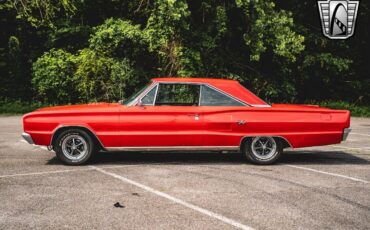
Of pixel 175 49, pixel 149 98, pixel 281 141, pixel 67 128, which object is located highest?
pixel 175 49

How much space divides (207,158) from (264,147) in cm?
127

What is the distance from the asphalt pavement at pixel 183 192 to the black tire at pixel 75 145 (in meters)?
0.19

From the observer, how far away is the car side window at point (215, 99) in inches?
335

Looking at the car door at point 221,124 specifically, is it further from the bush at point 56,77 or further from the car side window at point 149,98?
the bush at point 56,77

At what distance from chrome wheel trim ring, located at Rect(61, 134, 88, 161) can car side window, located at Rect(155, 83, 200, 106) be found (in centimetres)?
150

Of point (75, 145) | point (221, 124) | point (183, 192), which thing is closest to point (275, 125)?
point (221, 124)

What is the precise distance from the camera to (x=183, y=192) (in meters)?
6.38

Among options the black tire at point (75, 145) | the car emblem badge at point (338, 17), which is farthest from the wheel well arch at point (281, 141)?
the car emblem badge at point (338, 17)

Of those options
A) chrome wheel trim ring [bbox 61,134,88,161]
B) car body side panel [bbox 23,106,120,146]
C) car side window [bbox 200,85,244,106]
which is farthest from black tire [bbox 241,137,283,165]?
chrome wheel trim ring [bbox 61,134,88,161]

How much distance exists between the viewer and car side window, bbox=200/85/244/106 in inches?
335

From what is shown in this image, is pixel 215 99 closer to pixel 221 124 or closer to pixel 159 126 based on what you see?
pixel 221 124

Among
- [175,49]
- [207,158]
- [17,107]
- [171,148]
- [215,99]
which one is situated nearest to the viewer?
[171,148]

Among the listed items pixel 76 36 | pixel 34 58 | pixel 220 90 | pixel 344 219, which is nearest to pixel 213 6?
pixel 76 36

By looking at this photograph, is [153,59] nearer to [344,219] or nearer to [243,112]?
[243,112]
